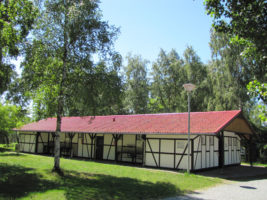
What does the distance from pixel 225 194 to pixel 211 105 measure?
62.9 ft

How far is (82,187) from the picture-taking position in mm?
8773

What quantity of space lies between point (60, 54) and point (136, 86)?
26949 mm

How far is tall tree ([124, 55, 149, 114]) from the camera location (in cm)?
3709

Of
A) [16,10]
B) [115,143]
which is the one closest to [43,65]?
[16,10]

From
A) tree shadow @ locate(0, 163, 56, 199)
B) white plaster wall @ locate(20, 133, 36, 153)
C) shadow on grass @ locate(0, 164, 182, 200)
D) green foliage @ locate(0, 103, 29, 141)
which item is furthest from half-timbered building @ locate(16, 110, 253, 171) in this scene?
tree shadow @ locate(0, 163, 56, 199)

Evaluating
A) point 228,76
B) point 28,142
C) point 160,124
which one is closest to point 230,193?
point 160,124

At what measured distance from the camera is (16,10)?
7.38m

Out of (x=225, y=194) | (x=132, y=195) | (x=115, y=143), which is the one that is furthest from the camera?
(x=115, y=143)

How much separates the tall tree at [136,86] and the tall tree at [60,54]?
2466 cm

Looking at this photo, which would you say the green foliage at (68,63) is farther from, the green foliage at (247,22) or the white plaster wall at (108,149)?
the white plaster wall at (108,149)

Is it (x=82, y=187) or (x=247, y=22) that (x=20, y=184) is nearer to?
(x=82, y=187)

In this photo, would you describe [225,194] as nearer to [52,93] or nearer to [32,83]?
[52,93]

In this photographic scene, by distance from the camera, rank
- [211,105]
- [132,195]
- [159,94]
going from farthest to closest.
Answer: [159,94], [211,105], [132,195]

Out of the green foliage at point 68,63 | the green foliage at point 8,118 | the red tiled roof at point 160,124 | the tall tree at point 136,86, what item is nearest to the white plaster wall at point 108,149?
the red tiled roof at point 160,124
